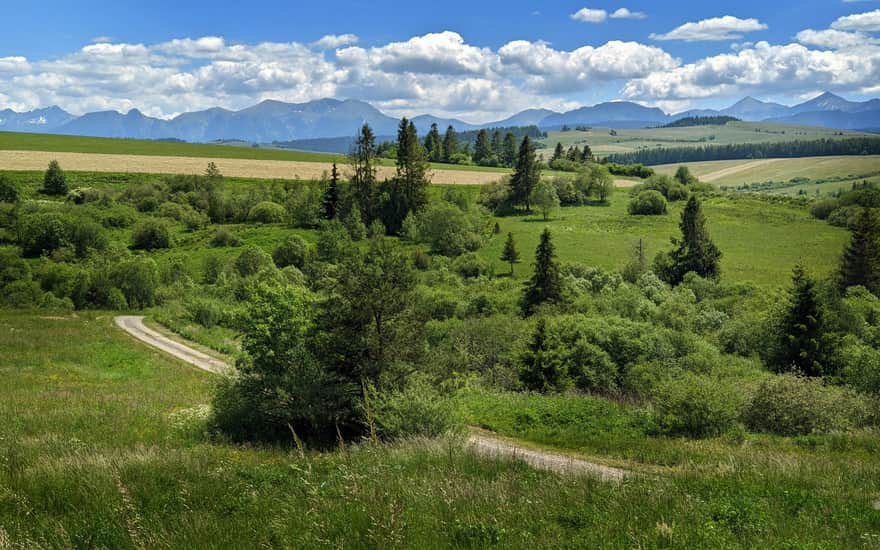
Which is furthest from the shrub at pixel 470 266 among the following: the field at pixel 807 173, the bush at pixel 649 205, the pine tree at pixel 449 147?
the field at pixel 807 173

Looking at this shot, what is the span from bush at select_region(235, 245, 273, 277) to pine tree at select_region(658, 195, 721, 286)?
149 ft

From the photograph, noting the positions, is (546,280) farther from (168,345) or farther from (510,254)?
(168,345)

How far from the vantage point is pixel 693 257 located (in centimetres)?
6384

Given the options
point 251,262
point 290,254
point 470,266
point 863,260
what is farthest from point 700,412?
point 290,254

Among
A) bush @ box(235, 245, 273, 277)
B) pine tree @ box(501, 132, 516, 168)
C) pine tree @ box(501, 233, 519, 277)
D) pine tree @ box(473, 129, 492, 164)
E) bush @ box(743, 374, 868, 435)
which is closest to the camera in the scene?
bush @ box(743, 374, 868, 435)

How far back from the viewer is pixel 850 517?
692cm

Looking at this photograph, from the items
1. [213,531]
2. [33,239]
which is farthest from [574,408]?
[33,239]

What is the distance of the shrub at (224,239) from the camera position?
7444 centimetres

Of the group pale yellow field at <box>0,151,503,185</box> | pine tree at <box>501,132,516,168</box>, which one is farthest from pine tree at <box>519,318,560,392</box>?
pine tree at <box>501,132,516,168</box>

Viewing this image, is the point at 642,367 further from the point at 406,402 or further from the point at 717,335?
the point at 406,402

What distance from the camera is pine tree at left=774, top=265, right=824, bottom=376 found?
3475 centimetres

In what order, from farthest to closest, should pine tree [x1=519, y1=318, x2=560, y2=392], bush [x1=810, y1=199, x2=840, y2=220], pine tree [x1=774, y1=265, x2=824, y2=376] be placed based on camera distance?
bush [x1=810, y1=199, x2=840, y2=220], pine tree [x1=774, y1=265, x2=824, y2=376], pine tree [x1=519, y1=318, x2=560, y2=392]

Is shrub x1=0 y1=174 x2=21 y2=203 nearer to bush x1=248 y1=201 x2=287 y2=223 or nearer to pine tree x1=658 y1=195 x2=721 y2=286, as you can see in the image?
bush x1=248 y1=201 x2=287 y2=223

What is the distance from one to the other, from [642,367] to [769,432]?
15936 mm
